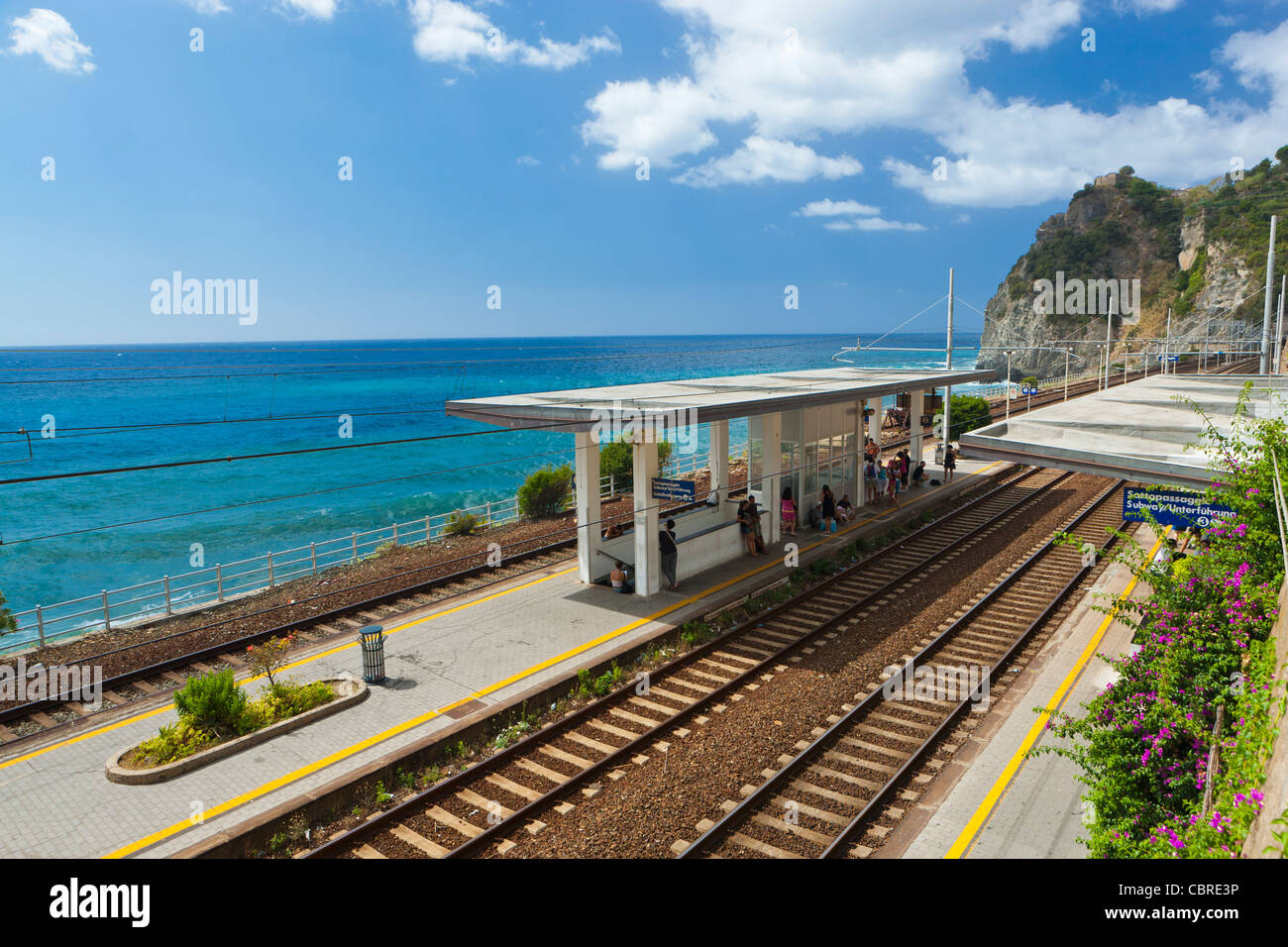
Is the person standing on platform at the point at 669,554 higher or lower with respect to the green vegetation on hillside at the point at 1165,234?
lower

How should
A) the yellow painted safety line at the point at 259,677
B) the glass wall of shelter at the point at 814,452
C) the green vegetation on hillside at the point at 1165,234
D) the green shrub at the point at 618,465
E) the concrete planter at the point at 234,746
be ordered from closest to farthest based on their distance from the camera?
the concrete planter at the point at 234,746
the yellow painted safety line at the point at 259,677
the glass wall of shelter at the point at 814,452
the green shrub at the point at 618,465
the green vegetation on hillside at the point at 1165,234

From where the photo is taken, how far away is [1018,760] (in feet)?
31.6

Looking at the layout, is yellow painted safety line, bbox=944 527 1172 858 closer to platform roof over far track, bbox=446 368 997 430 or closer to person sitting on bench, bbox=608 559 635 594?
platform roof over far track, bbox=446 368 997 430

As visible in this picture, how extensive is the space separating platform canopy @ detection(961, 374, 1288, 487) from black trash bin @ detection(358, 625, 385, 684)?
34.5 feet

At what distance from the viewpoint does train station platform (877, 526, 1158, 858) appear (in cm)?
796

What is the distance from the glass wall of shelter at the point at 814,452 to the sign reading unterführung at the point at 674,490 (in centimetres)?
397

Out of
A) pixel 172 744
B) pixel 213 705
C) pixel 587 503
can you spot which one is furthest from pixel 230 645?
pixel 587 503

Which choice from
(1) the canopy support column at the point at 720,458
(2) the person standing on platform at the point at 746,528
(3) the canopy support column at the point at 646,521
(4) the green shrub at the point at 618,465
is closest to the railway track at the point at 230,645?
(3) the canopy support column at the point at 646,521

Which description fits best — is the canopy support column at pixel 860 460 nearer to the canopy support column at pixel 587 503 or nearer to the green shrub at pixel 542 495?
the green shrub at pixel 542 495

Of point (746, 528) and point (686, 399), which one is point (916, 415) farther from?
point (686, 399)

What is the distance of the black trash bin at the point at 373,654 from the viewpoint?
1173cm
